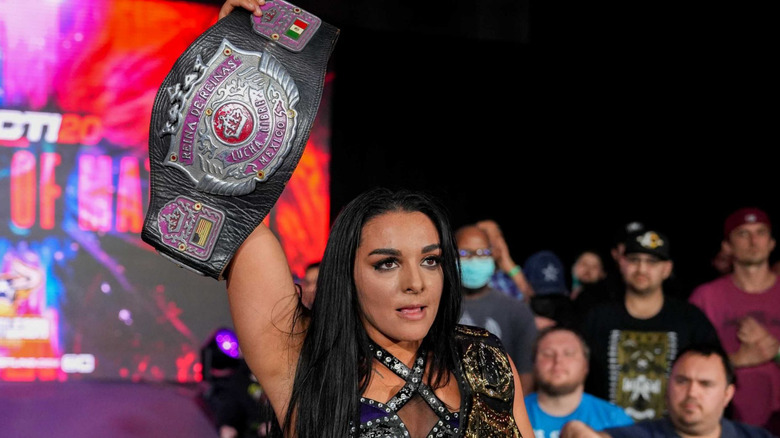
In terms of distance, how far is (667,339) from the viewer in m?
3.64

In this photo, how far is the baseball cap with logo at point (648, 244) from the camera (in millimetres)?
3766

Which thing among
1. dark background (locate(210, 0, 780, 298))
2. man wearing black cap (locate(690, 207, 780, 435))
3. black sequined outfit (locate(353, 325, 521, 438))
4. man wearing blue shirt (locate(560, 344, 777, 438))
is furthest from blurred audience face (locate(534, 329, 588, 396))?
dark background (locate(210, 0, 780, 298))

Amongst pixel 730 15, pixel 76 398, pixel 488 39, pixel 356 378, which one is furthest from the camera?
pixel 488 39

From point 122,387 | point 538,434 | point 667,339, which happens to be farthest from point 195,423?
point 667,339

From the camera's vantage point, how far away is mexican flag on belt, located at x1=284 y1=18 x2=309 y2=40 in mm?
1734

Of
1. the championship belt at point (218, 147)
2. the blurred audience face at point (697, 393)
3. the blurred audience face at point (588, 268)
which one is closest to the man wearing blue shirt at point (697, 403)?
the blurred audience face at point (697, 393)

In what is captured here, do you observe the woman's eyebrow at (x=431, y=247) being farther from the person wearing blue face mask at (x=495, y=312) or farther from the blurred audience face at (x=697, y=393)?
the person wearing blue face mask at (x=495, y=312)

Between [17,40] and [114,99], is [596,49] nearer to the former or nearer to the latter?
[114,99]

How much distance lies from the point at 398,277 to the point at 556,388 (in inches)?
75.8

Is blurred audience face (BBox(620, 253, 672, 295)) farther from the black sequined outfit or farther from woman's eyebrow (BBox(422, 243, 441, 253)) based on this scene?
woman's eyebrow (BBox(422, 243, 441, 253))

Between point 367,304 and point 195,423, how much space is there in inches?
59.0

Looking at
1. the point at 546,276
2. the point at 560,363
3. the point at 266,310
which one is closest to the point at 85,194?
the point at 546,276

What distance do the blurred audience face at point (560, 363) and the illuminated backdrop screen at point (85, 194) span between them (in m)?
3.33

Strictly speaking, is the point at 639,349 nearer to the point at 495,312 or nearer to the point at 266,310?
the point at 495,312
